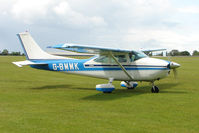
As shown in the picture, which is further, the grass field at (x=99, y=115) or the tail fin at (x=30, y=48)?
the tail fin at (x=30, y=48)

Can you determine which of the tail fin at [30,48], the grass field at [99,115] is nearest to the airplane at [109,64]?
the tail fin at [30,48]

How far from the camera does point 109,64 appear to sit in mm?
12203

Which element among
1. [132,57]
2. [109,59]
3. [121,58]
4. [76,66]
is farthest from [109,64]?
[76,66]

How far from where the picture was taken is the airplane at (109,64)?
1127 centimetres

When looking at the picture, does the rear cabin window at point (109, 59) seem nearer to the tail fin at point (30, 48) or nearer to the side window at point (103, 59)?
the side window at point (103, 59)

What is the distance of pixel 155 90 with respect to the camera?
11625 millimetres

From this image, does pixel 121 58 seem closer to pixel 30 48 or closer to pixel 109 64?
pixel 109 64

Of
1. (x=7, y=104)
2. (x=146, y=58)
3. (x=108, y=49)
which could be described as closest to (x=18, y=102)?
(x=7, y=104)

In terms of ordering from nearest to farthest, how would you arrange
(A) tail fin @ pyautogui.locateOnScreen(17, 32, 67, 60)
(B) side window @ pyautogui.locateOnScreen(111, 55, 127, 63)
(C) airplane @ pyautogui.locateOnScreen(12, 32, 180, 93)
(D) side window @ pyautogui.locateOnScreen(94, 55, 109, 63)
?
(C) airplane @ pyautogui.locateOnScreen(12, 32, 180, 93)
(B) side window @ pyautogui.locateOnScreen(111, 55, 127, 63)
(D) side window @ pyautogui.locateOnScreen(94, 55, 109, 63)
(A) tail fin @ pyautogui.locateOnScreen(17, 32, 67, 60)

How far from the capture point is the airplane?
11.3 meters

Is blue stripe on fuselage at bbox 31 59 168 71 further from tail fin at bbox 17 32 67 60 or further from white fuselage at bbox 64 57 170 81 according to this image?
tail fin at bbox 17 32 67 60

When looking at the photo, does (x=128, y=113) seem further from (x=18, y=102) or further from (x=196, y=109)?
(x=18, y=102)

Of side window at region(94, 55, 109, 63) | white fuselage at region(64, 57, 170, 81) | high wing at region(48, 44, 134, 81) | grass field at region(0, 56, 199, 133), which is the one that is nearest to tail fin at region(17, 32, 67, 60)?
white fuselage at region(64, 57, 170, 81)

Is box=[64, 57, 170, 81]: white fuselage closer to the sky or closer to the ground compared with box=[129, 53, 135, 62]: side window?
closer to the ground
